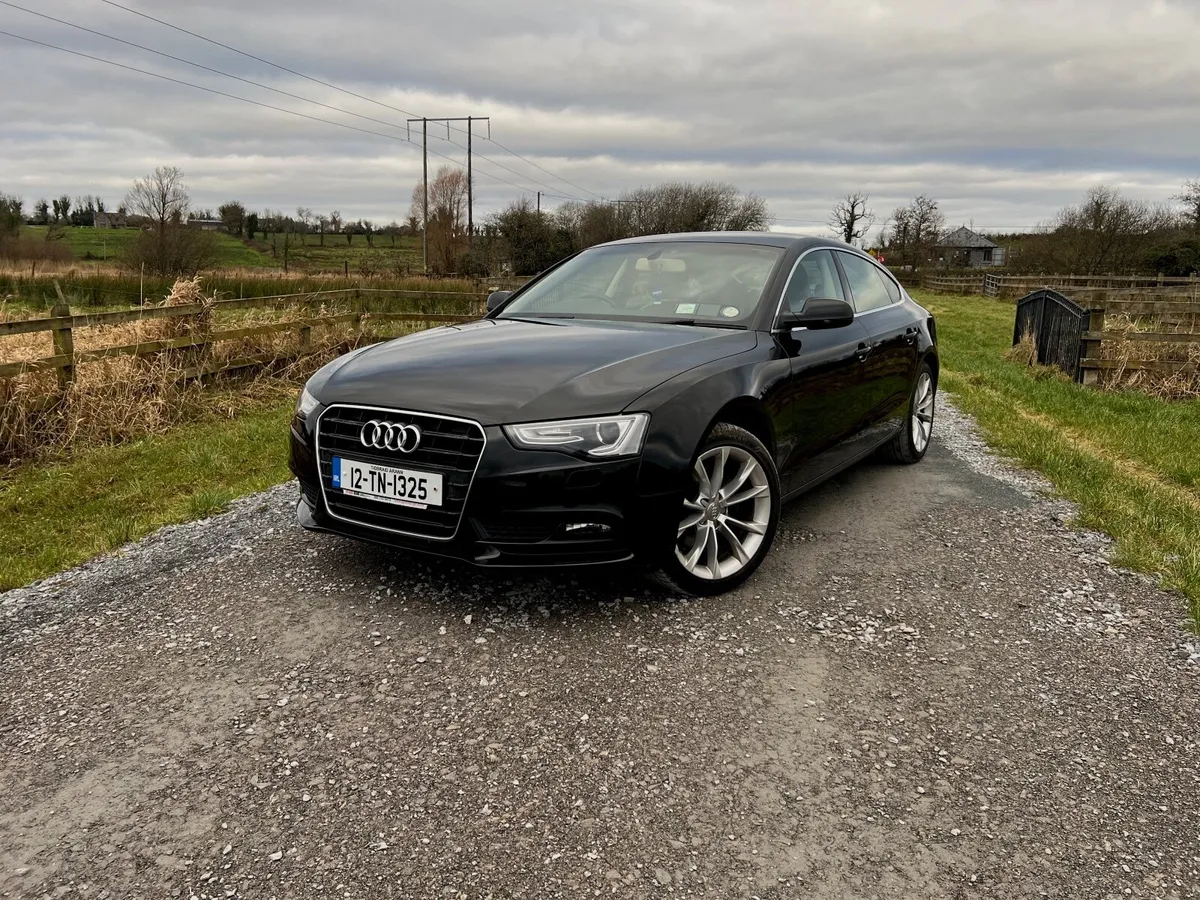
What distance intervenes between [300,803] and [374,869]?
0.37 meters

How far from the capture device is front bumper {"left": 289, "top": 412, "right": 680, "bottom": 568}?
3.21 m

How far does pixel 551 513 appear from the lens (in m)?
3.23

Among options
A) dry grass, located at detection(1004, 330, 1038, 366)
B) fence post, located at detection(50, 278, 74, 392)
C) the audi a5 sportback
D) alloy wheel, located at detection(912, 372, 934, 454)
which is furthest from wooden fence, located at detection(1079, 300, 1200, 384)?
fence post, located at detection(50, 278, 74, 392)

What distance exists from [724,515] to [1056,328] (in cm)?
1079

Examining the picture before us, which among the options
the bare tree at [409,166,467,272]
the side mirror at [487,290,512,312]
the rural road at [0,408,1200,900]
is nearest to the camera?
the rural road at [0,408,1200,900]

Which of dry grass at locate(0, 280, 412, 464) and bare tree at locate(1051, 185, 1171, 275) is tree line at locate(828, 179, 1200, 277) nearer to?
bare tree at locate(1051, 185, 1171, 275)

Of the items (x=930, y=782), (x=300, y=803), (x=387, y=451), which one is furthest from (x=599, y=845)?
(x=387, y=451)

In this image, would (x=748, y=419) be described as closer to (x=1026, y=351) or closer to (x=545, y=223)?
(x=1026, y=351)

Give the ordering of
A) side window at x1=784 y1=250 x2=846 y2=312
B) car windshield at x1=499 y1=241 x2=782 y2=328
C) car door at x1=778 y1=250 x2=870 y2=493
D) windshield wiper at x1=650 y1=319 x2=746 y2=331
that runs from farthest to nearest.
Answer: side window at x1=784 y1=250 x2=846 y2=312 < car windshield at x1=499 y1=241 x2=782 y2=328 < car door at x1=778 y1=250 x2=870 y2=493 < windshield wiper at x1=650 y1=319 x2=746 y2=331

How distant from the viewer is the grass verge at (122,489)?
4680mm

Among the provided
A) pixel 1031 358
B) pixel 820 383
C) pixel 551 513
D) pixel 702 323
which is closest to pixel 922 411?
pixel 820 383

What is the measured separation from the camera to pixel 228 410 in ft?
29.8

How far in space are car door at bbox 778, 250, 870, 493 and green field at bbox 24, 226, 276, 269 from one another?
36245mm

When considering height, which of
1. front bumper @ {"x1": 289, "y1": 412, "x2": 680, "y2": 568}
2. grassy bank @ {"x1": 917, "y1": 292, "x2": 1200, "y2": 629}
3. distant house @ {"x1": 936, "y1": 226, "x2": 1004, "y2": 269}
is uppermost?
distant house @ {"x1": 936, "y1": 226, "x2": 1004, "y2": 269}
